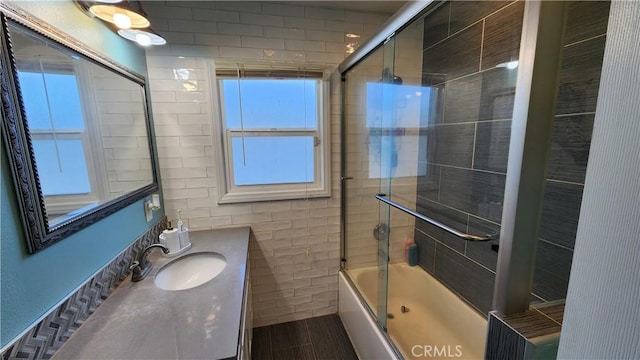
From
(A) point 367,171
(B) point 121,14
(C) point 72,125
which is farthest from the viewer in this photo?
(A) point 367,171

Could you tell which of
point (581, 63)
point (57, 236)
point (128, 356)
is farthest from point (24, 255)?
point (581, 63)

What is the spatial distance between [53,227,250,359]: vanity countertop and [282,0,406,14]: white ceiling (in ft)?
6.06

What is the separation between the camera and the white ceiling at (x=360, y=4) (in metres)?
1.78

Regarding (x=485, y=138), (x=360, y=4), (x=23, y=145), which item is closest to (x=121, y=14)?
(x=23, y=145)

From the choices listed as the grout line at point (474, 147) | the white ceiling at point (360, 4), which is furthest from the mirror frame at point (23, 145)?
the grout line at point (474, 147)

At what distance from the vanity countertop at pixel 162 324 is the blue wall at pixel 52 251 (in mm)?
164

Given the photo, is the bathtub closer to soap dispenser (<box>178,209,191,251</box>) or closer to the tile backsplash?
soap dispenser (<box>178,209,191,251</box>)

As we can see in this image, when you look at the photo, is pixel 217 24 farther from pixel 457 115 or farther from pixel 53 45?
pixel 457 115

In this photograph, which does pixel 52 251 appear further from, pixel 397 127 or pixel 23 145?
pixel 397 127

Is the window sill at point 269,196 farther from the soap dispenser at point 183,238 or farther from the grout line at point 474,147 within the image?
the grout line at point 474,147

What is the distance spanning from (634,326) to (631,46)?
1.18 feet

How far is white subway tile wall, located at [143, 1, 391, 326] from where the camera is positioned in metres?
1.70

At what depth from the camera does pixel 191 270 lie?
5.02ft

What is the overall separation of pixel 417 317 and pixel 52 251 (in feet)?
7.08
